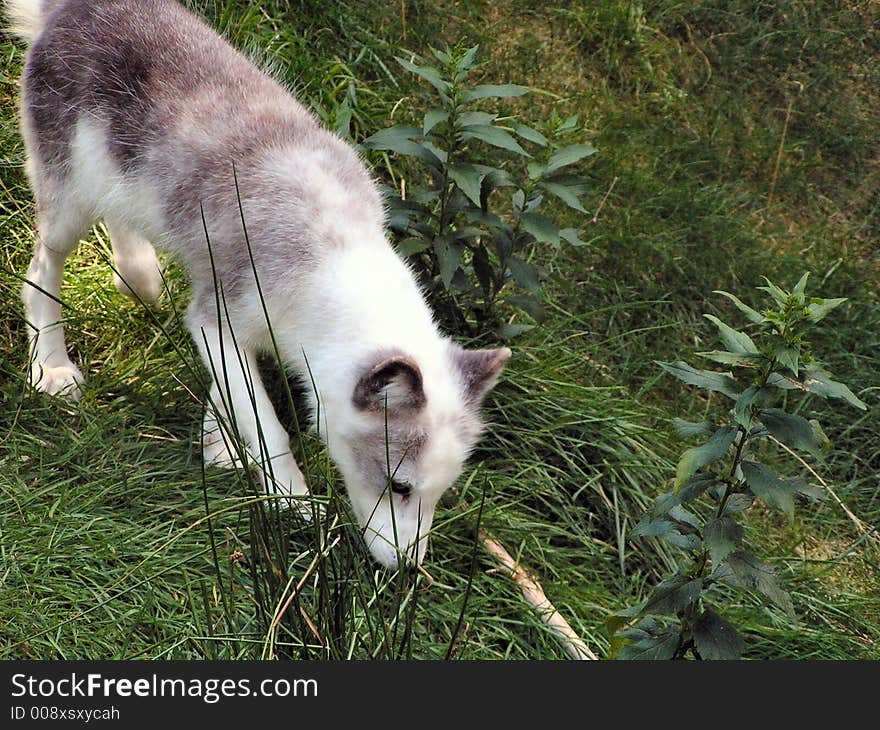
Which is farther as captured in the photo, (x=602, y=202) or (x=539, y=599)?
(x=602, y=202)

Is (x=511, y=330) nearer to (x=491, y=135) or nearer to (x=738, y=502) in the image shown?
(x=491, y=135)

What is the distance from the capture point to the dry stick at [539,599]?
4168mm

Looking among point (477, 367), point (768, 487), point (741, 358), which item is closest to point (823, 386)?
point (741, 358)

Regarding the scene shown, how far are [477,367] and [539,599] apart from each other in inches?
37.0

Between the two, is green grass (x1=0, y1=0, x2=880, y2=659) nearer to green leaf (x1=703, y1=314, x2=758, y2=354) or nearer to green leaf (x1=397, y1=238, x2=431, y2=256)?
green leaf (x1=397, y1=238, x2=431, y2=256)

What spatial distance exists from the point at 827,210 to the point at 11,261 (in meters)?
4.47

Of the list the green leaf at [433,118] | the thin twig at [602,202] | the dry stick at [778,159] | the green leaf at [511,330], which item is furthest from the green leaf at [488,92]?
the dry stick at [778,159]

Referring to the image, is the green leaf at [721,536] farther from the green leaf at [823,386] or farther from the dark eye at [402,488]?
the dark eye at [402,488]

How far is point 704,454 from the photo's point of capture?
3225 millimetres

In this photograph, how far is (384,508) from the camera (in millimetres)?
4059

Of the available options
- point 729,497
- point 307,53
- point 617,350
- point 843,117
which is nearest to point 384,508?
point 729,497

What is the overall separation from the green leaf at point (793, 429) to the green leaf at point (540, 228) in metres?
1.82

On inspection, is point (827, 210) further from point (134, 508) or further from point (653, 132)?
point (134, 508)

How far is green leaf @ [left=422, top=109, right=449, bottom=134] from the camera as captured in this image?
465 cm
